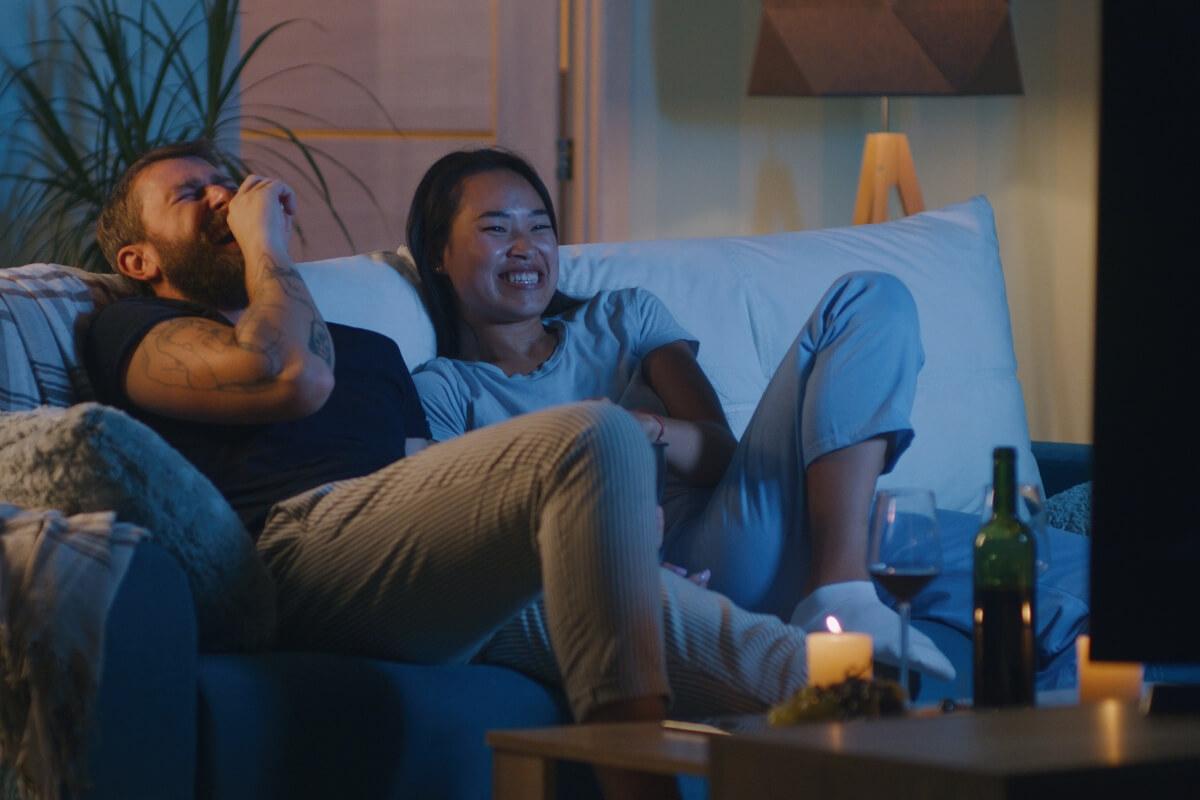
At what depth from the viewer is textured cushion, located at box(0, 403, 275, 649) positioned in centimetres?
166

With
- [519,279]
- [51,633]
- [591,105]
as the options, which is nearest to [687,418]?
[519,279]

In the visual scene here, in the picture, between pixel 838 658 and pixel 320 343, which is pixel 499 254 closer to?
pixel 320 343

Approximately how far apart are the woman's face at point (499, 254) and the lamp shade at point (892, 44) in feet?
3.84

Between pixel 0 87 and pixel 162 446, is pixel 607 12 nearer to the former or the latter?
pixel 0 87

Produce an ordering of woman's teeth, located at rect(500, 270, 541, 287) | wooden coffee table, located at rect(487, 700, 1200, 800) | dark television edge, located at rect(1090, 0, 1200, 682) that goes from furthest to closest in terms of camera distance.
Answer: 1. woman's teeth, located at rect(500, 270, 541, 287)
2. dark television edge, located at rect(1090, 0, 1200, 682)
3. wooden coffee table, located at rect(487, 700, 1200, 800)

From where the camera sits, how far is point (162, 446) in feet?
5.62

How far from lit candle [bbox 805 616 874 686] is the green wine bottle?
0.10 meters

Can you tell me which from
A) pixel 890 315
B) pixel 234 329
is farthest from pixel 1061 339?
pixel 234 329

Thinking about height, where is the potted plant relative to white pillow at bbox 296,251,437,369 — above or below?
above

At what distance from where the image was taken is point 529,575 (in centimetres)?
174

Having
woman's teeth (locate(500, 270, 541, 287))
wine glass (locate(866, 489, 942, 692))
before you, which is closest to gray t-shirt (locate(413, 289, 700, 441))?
woman's teeth (locate(500, 270, 541, 287))

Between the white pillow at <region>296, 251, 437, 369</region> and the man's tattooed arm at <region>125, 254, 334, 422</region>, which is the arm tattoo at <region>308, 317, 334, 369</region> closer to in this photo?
the man's tattooed arm at <region>125, 254, 334, 422</region>

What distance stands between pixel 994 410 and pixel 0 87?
210 centimetres

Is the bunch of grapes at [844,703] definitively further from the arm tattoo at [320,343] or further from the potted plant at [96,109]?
the potted plant at [96,109]
